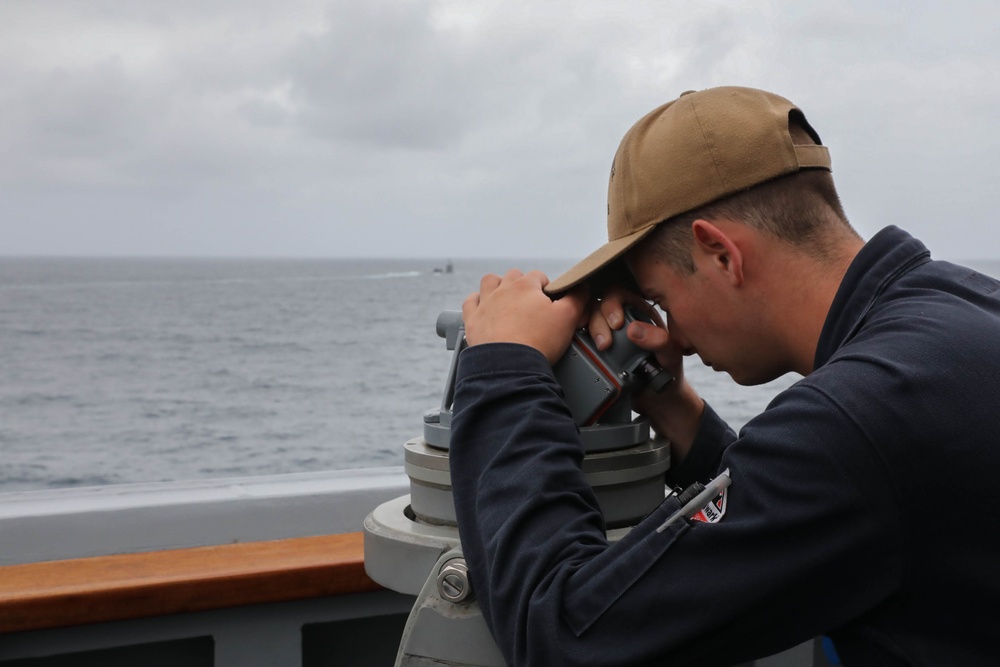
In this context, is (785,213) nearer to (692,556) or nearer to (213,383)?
(692,556)

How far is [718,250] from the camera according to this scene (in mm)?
985

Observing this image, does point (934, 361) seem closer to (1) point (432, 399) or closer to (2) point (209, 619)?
(2) point (209, 619)

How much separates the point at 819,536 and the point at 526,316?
0.37m

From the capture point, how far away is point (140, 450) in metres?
11.1

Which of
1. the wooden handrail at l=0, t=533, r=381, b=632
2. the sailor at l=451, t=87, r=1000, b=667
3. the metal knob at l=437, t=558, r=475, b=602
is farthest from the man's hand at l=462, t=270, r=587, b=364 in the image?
the wooden handrail at l=0, t=533, r=381, b=632

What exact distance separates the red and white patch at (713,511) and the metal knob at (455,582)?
9.3 inches

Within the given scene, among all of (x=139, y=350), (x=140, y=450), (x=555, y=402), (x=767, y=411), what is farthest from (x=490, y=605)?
(x=139, y=350)

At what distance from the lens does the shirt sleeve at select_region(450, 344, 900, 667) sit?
0.74m

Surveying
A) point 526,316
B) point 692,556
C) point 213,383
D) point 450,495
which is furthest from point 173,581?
point 213,383

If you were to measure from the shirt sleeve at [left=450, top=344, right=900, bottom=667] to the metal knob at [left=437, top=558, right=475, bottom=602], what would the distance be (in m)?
0.02

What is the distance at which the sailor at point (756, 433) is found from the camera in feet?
2.43

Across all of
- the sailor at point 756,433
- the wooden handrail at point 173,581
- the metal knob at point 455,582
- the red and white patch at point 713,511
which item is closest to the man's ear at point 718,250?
the sailor at point 756,433

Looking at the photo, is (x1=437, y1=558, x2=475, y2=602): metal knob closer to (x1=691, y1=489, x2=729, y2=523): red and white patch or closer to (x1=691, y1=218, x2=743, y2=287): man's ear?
(x1=691, y1=489, x2=729, y2=523): red and white patch

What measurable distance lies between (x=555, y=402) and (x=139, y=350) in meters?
24.9
